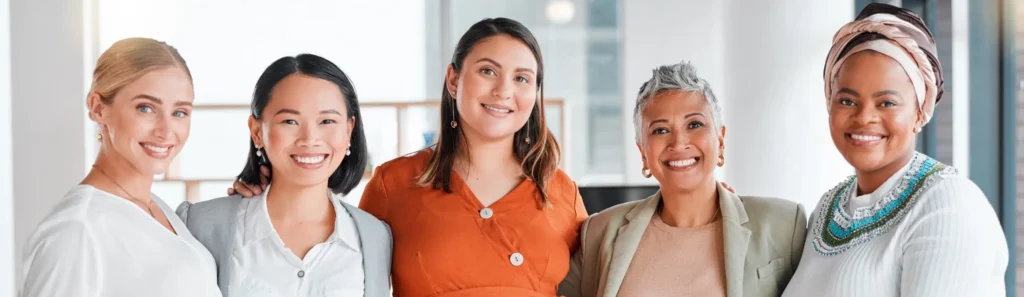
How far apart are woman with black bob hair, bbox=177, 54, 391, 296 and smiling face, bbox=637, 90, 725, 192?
30.8 inches

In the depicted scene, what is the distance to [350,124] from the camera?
2465 mm

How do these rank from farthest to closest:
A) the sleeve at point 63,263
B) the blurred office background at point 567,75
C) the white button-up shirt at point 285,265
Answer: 1. the blurred office background at point 567,75
2. the white button-up shirt at point 285,265
3. the sleeve at point 63,263

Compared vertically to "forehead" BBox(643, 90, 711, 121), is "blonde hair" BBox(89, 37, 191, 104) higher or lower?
higher

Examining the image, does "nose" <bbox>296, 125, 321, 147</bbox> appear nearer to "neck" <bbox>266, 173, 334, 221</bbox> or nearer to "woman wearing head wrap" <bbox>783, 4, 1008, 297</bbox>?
"neck" <bbox>266, 173, 334, 221</bbox>

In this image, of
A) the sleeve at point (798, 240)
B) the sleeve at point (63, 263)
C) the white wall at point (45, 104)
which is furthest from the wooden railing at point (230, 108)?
the sleeve at point (63, 263)

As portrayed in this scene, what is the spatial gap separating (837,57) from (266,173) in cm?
146

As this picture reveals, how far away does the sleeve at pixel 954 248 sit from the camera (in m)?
1.89

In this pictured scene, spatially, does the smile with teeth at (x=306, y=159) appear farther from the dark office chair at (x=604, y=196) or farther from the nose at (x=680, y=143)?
the dark office chair at (x=604, y=196)

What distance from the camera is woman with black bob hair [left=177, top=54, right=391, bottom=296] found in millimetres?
2289

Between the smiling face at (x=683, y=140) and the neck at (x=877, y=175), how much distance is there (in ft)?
1.33

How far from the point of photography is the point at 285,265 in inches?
90.5

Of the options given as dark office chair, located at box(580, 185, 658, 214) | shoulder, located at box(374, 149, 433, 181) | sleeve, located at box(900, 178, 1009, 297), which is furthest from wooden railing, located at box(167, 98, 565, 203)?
sleeve, located at box(900, 178, 1009, 297)

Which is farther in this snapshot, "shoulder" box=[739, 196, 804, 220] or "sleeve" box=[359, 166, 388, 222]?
"sleeve" box=[359, 166, 388, 222]

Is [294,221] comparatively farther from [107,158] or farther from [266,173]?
[107,158]
